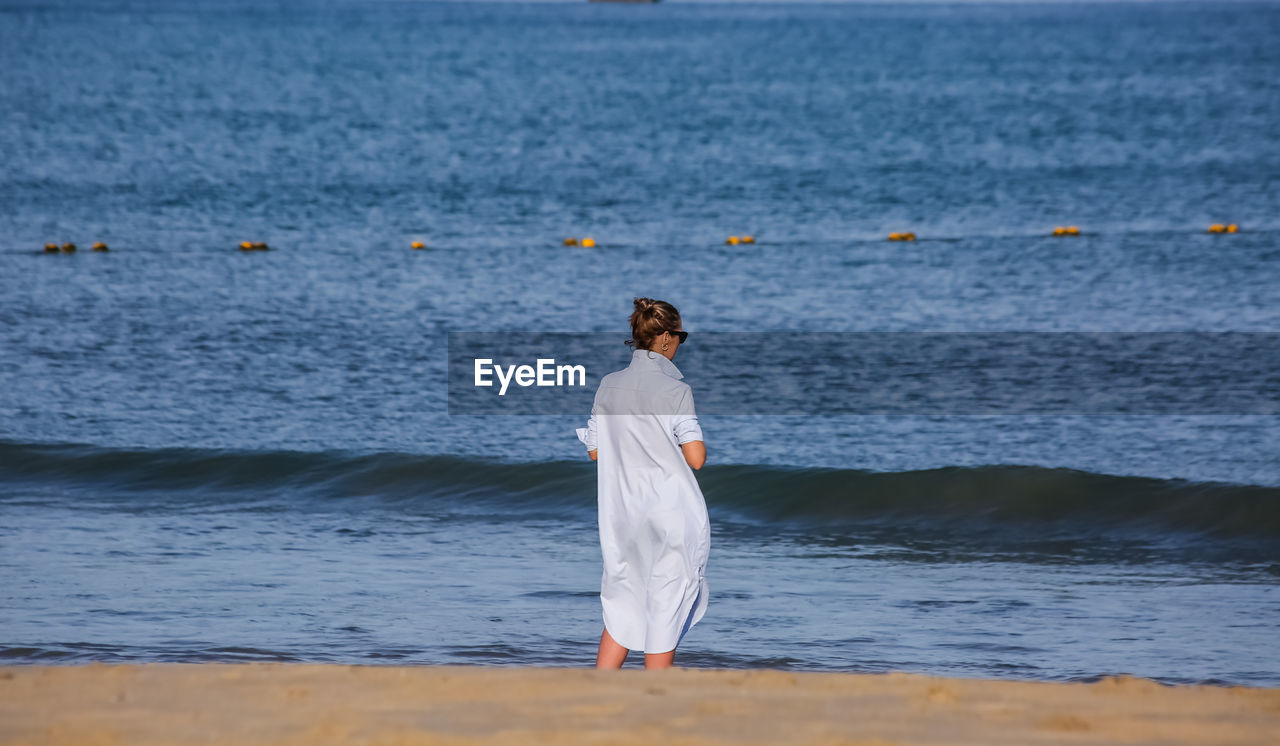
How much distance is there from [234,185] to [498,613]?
33260mm

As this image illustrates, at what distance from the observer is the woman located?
18.5 ft

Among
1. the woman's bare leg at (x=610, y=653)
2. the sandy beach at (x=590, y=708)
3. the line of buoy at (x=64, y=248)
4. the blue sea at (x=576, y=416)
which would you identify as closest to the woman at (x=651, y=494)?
the woman's bare leg at (x=610, y=653)

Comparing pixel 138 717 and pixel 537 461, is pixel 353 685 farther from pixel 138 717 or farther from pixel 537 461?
pixel 537 461

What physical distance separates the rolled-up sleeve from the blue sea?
246 cm

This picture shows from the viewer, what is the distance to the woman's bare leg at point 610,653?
598 centimetres

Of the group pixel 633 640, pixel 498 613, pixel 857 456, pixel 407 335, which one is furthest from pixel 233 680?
pixel 407 335

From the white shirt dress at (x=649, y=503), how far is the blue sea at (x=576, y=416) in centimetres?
198

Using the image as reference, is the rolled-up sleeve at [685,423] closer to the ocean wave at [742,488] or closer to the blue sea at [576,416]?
the blue sea at [576,416]

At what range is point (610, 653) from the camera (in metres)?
6.00

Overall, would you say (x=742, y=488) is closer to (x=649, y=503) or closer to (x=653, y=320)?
(x=649, y=503)

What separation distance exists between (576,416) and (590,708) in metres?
9.71

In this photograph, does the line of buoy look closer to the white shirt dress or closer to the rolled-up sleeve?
the white shirt dress

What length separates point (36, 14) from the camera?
148625mm

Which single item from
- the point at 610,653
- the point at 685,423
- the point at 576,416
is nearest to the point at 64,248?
the point at 576,416
